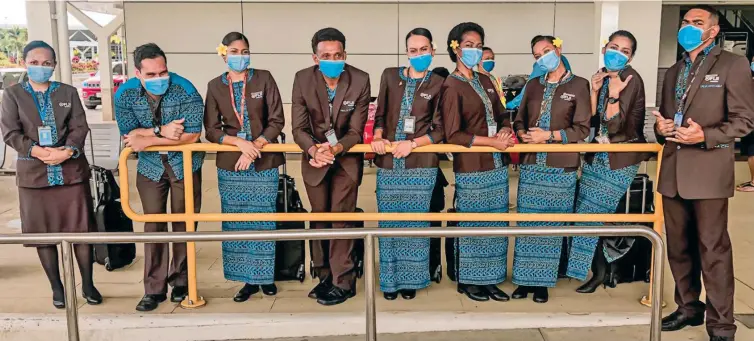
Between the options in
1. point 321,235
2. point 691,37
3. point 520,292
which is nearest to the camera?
point 321,235

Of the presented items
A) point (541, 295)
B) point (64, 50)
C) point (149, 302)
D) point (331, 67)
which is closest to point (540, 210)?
point (541, 295)

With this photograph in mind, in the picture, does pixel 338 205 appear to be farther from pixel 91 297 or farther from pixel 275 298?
pixel 91 297

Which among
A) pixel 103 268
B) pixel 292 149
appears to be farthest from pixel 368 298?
pixel 103 268

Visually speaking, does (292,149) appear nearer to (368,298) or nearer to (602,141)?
(368,298)

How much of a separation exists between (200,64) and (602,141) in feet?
27.6

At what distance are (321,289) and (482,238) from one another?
1.02 metres

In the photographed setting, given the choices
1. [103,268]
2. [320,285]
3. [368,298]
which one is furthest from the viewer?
[103,268]

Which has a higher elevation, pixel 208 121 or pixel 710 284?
pixel 208 121

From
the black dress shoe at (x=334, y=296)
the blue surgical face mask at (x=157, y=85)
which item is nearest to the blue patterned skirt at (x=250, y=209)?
the black dress shoe at (x=334, y=296)

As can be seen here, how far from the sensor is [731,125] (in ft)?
10.1

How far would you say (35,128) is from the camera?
12.2 ft

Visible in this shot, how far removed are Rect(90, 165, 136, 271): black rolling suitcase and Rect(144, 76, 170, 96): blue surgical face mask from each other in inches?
43.4

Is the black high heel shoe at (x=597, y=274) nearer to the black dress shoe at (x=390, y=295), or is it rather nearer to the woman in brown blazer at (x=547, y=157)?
the woman in brown blazer at (x=547, y=157)

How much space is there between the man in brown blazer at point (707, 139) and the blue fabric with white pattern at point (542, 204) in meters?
0.60
